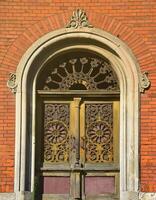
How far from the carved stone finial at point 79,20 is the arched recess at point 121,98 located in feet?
0.28

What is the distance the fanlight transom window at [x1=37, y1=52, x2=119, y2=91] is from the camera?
8.14 meters

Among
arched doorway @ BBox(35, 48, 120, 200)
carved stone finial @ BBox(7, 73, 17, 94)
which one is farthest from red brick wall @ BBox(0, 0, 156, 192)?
arched doorway @ BBox(35, 48, 120, 200)

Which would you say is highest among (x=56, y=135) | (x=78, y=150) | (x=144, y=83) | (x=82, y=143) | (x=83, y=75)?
(x=83, y=75)

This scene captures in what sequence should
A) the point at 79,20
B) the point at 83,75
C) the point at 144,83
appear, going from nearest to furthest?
1. the point at 144,83
2. the point at 79,20
3. the point at 83,75

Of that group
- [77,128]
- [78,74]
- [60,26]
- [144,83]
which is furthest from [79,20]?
[77,128]

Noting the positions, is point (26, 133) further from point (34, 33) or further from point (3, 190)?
point (34, 33)

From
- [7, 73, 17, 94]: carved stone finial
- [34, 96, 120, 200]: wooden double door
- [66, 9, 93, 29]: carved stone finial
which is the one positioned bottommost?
[34, 96, 120, 200]: wooden double door

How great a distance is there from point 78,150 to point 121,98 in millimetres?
1102

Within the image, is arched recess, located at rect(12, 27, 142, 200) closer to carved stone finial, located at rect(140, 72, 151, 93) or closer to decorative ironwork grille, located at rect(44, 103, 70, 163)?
carved stone finial, located at rect(140, 72, 151, 93)

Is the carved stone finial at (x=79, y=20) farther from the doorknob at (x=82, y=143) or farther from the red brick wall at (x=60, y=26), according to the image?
the doorknob at (x=82, y=143)

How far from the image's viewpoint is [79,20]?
7.87 metres

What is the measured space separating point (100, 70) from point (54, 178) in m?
1.93

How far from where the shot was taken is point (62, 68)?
820 centimetres

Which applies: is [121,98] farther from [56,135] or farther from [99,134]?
[56,135]
